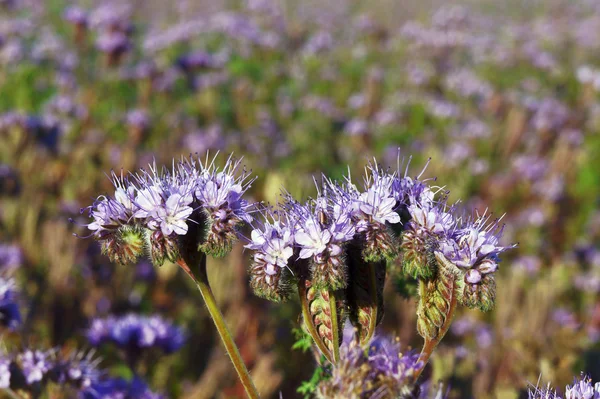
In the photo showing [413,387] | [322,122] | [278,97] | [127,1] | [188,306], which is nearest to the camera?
[413,387]

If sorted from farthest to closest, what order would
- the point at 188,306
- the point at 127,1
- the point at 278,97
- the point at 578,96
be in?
1. the point at 127,1
2. the point at 578,96
3. the point at 278,97
4. the point at 188,306

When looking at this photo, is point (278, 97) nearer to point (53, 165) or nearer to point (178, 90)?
point (178, 90)

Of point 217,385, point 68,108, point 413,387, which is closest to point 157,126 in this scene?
point 68,108

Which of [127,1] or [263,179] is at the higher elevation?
[127,1]

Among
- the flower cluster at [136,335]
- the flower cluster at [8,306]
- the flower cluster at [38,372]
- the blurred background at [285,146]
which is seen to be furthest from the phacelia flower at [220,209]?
the flower cluster at [136,335]

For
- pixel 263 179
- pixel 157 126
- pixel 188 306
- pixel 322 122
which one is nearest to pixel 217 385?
pixel 188 306

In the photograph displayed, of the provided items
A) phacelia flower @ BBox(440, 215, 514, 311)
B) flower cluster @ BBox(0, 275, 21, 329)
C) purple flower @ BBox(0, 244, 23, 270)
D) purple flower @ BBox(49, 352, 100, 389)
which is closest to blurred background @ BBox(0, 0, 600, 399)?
purple flower @ BBox(0, 244, 23, 270)

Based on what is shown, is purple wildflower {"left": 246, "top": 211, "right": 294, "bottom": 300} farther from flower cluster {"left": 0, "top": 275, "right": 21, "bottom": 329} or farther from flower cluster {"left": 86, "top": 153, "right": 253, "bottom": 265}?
flower cluster {"left": 0, "top": 275, "right": 21, "bottom": 329}

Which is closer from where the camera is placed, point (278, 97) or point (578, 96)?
point (278, 97)

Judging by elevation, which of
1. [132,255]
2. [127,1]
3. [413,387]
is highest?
[127,1]
